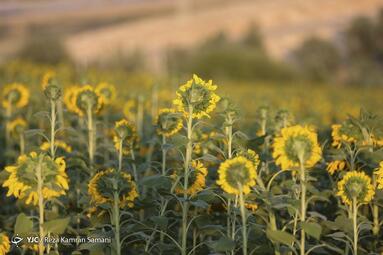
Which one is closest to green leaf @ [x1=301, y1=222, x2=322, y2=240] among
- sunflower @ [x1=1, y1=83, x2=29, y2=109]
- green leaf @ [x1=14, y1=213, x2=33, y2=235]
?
green leaf @ [x1=14, y1=213, x2=33, y2=235]

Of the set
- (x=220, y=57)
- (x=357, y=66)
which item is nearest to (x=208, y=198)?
(x=220, y=57)

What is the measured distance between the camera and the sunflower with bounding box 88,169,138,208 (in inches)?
115

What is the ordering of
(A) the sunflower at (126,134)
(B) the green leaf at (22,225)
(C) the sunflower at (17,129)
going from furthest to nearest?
(C) the sunflower at (17,129)
(A) the sunflower at (126,134)
(B) the green leaf at (22,225)

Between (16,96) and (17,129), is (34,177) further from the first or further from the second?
(16,96)

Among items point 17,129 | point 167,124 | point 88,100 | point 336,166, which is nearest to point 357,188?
point 336,166

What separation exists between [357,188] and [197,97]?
659 mm

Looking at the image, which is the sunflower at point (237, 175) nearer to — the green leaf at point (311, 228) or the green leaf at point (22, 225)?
the green leaf at point (311, 228)

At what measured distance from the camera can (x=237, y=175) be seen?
2572 millimetres

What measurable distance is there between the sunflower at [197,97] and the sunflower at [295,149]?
406mm

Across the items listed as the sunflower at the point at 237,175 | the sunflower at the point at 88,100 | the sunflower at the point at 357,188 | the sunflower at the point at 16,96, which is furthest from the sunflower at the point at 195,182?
the sunflower at the point at 16,96

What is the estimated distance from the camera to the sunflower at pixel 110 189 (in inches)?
115

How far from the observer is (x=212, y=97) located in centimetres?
293

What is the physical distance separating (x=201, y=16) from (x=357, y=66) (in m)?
19.3

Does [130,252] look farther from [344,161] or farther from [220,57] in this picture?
[220,57]
